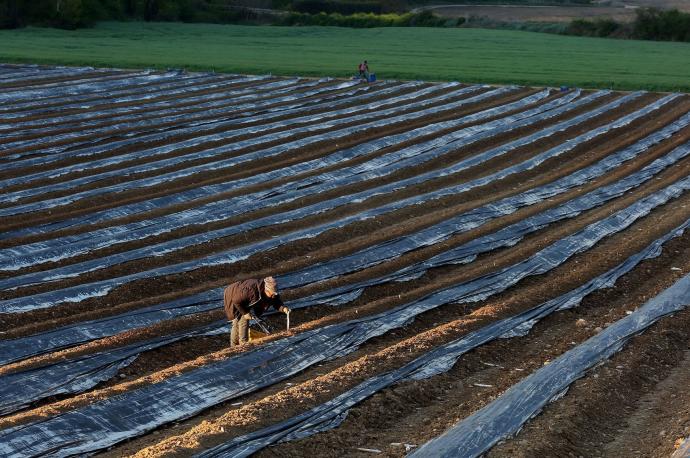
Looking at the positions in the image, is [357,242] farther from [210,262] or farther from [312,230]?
[210,262]

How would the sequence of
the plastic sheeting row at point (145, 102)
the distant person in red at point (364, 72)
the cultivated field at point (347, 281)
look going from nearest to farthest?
the cultivated field at point (347, 281) → the plastic sheeting row at point (145, 102) → the distant person in red at point (364, 72)

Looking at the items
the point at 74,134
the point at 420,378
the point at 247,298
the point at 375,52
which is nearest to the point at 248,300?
the point at 247,298

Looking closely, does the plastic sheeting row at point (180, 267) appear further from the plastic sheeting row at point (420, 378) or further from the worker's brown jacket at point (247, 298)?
the plastic sheeting row at point (420, 378)

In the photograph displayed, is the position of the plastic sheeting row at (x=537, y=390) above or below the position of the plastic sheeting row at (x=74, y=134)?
above

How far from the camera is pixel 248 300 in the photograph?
1184 cm

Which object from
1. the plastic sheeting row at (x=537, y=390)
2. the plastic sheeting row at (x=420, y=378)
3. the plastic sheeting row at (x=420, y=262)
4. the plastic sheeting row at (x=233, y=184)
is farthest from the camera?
the plastic sheeting row at (x=233, y=184)

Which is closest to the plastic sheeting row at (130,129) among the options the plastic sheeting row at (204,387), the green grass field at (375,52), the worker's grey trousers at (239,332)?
the plastic sheeting row at (204,387)

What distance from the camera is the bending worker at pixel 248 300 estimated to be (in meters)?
11.7

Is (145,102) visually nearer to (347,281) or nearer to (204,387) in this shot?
(347,281)

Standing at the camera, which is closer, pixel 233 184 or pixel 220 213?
pixel 220 213

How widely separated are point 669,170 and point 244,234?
1122cm

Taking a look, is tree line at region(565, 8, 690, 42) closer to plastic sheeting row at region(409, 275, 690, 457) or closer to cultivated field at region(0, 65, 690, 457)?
cultivated field at region(0, 65, 690, 457)

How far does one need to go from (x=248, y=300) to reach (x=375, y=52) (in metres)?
45.4

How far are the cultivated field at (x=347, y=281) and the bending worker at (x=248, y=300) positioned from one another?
0.45 meters
